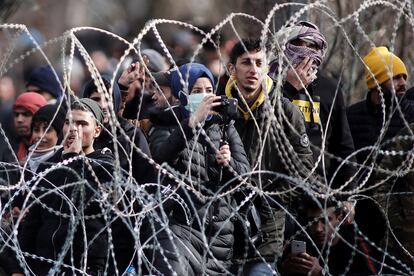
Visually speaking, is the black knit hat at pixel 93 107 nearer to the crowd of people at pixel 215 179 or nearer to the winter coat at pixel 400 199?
the crowd of people at pixel 215 179

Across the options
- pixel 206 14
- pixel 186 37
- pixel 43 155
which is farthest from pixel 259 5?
pixel 206 14

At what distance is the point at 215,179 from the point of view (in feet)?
32.6

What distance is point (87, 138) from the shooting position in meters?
10.0

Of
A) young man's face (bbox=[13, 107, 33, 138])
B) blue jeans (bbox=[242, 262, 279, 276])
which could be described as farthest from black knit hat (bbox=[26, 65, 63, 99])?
blue jeans (bbox=[242, 262, 279, 276])

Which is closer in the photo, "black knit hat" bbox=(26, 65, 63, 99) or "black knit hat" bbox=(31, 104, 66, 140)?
"black knit hat" bbox=(31, 104, 66, 140)

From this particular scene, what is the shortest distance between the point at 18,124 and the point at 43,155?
4.78ft

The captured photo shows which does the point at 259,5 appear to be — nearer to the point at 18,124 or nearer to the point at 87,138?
the point at 18,124

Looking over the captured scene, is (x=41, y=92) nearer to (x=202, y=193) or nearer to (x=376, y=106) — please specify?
(x=376, y=106)

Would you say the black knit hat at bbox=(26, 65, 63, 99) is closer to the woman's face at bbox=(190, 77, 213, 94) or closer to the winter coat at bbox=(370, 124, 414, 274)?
the woman's face at bbox=(190, 77, 213, 94)

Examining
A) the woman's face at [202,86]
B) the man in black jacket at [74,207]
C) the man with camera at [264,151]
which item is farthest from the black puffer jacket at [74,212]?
the man with camera at [264,151]

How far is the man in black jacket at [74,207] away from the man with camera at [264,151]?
801mm

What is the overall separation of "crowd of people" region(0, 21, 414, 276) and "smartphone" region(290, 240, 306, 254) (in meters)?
0.01

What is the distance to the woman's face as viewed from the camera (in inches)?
401

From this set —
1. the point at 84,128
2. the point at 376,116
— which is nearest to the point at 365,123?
the point at 376,116
